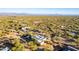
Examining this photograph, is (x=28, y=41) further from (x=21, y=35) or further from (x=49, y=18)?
(x=49, y=18)
